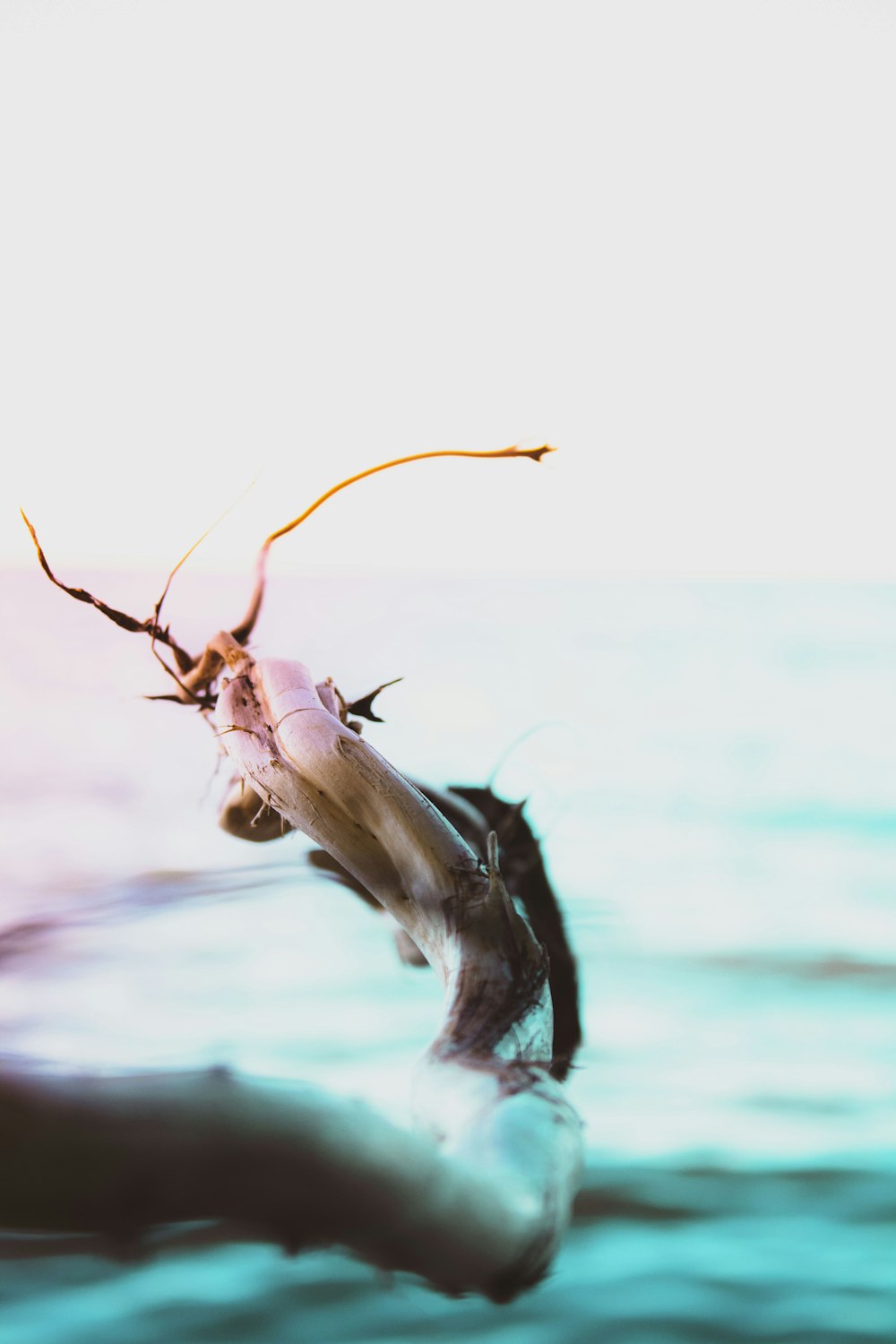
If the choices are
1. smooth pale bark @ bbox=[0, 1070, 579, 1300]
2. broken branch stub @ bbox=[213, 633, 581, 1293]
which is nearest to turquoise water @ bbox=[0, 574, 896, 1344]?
smooth pale bark @ bbox=[0, 1070, 579, 1300]

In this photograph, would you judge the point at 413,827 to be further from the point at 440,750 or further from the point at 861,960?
the point at 440,750

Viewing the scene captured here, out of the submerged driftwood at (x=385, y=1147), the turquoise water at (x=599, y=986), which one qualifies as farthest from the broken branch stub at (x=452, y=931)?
A: the turquoise water at (x=599, y=986)

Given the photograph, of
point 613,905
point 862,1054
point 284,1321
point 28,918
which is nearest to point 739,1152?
point 862,1054

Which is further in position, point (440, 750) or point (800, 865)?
point (440, 750)

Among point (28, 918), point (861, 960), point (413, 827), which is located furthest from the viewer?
point (28, 918)

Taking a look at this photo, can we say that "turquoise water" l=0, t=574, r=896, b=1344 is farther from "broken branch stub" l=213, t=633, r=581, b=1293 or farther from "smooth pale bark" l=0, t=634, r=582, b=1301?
"broken branch stub" l=213, t=633, r=581, b=1293

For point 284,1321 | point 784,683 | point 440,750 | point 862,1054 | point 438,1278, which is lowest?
point 784,683

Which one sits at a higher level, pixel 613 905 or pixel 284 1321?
pixel 284 1321

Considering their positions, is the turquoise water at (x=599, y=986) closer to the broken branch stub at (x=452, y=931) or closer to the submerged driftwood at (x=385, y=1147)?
the submerged driftwood at (x=385, y=1147)
